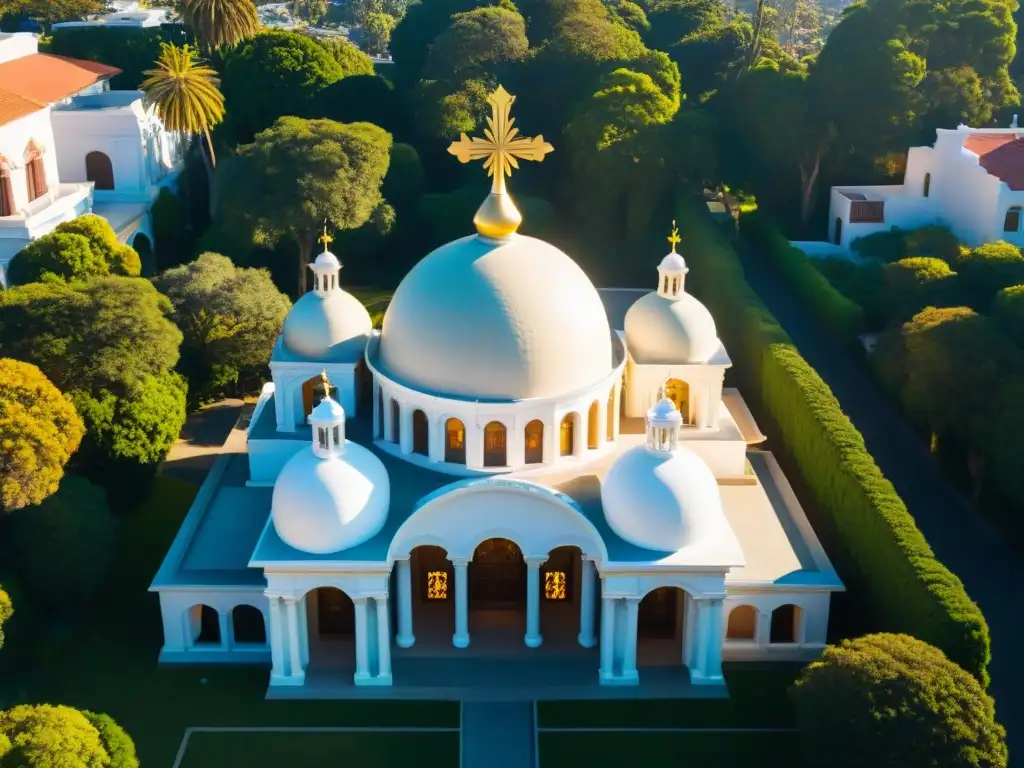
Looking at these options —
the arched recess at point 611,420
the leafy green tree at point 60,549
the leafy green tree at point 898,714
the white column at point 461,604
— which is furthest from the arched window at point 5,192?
the leafy green tree at point 898,714

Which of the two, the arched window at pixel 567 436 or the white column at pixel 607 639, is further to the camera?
the arched window at pixel 567 436

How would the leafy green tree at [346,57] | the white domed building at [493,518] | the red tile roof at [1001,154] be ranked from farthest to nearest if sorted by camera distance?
the leafy green tree at [346,57], the red tile roof at [1001,154], the white domed building at [493,518]

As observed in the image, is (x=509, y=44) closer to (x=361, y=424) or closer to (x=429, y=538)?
(x=361, y=424)

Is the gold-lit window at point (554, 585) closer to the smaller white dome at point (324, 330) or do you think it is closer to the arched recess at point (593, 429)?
the arched recess at point (593, 429)

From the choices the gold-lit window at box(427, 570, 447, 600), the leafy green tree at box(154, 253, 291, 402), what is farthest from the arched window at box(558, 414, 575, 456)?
the leafy green tree at box(154, 253, 291, 402)

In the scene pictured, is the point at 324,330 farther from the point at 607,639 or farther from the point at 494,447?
the point at 607,639

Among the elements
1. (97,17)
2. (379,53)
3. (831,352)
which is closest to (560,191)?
(831,352)
